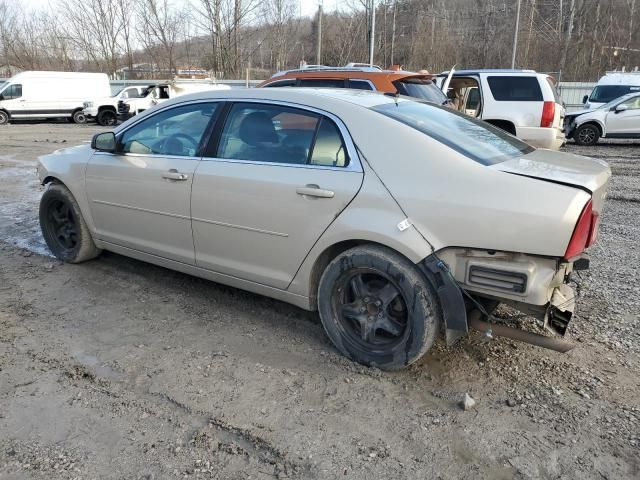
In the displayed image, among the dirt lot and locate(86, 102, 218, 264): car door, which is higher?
locate(86, 102, 218, 264): car door

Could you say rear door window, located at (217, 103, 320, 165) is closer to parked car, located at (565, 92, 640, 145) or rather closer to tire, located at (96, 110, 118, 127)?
parked car, located at (565, 92, 640, 145)

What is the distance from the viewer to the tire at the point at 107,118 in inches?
943

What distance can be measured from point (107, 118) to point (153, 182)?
22.5 metres

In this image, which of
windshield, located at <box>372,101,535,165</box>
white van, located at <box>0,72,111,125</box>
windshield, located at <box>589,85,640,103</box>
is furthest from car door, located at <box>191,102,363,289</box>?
white van, located at <box>0,72,111,125</box>

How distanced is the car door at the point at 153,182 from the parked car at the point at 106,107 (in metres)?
21.4

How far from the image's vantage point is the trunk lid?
2754mm

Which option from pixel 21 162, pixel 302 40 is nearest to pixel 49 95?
pixel 21 162

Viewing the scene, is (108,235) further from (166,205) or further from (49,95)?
(49,95)

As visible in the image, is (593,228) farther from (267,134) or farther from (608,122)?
(608,122)

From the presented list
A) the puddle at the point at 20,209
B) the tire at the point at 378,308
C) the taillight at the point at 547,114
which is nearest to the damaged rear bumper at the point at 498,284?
the tire at the point at 378,308

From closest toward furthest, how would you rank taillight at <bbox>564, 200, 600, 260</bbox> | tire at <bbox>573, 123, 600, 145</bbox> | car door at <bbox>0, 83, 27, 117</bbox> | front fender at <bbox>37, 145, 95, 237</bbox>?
taillight at <bbox>564, 200, 600, 260</bbox>
front fender at <bbox>37, 145, 95, 237</bbox>
tire at <bbox>573, 123, 600, 145</bbox>
car door at <bbox>0, 83, 27, 117</bbox>

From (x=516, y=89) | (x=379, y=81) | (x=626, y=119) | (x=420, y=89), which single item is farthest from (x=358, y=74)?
(x=626, y=119)

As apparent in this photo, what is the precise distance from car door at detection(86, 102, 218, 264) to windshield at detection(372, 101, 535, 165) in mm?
1411

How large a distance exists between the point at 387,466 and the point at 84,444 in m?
1.44
